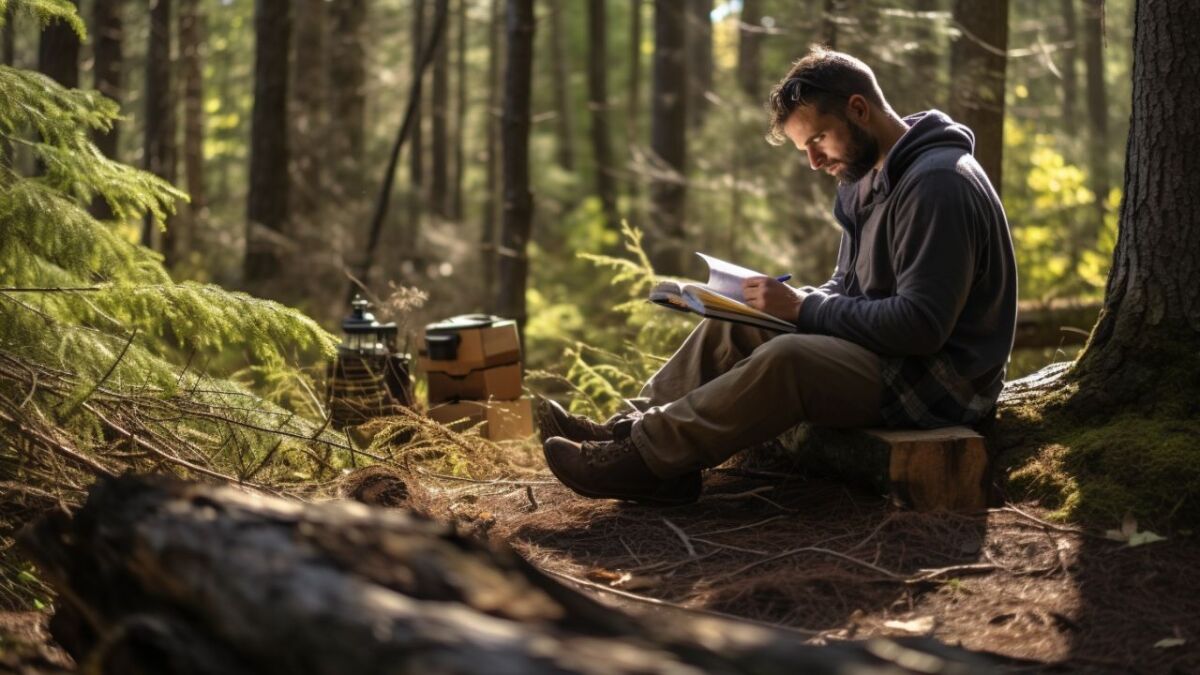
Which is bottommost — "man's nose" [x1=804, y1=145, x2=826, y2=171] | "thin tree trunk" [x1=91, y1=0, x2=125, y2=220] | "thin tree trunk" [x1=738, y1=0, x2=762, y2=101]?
"man's nose" [x1=804, y1=145, x2=826, y2=171]

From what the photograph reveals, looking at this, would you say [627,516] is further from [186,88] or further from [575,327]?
[186,88]

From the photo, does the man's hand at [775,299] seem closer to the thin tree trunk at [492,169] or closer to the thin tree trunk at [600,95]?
the thin tree trunk at [492,169]

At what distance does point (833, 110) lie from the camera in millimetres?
4508

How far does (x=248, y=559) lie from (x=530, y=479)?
3138mm

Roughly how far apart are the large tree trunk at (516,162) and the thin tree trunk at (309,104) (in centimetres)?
694

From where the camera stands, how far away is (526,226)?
8.66 m

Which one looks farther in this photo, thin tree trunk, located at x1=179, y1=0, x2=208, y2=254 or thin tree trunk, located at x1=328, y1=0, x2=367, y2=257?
thin tree trunk, located at x1=328, y1=0, x2=367, y2=257

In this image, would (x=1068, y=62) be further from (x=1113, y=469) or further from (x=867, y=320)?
(x=867, y=320)

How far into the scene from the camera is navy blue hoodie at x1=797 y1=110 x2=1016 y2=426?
163 inches

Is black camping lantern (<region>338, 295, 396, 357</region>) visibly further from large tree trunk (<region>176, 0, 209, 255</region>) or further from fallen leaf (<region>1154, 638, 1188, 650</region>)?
large tree trunk (<region>176, 0, 209, 255</region>)

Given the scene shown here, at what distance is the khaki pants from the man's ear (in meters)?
0.89

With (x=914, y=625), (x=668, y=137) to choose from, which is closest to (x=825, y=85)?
(x=914, y=625)

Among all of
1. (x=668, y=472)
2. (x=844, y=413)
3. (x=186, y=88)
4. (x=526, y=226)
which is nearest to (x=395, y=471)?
(x=668, y=472)

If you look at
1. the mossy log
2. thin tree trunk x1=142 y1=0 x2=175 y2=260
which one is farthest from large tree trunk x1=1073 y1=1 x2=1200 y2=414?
thin tree trunk x1=142 y1=0 x2=175 y2=260
